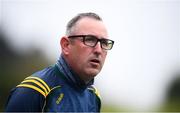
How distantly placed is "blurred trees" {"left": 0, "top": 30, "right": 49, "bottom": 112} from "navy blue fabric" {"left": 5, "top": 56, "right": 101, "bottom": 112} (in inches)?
837

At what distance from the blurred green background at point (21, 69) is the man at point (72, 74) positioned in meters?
21.9

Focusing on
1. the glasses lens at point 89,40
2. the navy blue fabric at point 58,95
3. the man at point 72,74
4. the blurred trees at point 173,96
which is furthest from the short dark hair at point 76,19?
the blurred trees at point 173,96

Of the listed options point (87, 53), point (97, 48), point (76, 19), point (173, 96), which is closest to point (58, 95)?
point (87, 53)

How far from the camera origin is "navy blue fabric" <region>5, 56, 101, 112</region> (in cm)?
554

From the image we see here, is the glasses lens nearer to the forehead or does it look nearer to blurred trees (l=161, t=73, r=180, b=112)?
the forehead

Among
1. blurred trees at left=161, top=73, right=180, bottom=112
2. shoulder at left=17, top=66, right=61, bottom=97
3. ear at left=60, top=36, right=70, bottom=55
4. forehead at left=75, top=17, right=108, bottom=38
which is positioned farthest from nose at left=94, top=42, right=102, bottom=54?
blurred trees at left=161, top=73, right=180, bottom=112

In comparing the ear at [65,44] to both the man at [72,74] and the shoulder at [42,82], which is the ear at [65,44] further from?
the shoulder at [42,82]

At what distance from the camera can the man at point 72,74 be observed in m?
5.58

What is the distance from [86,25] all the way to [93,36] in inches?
7.0

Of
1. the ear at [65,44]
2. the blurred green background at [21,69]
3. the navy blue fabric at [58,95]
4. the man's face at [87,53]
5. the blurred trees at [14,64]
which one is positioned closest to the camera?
the navy blue fabric at [58,95]

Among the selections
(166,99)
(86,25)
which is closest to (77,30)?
(86,25)

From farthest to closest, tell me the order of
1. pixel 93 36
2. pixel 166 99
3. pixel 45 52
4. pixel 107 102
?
pixel 45 52 < pixel 166 99 < pixel 107 102 < pixel 93 36

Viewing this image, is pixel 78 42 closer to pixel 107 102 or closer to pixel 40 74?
pixel 40 74

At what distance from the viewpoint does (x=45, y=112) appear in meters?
5.57
